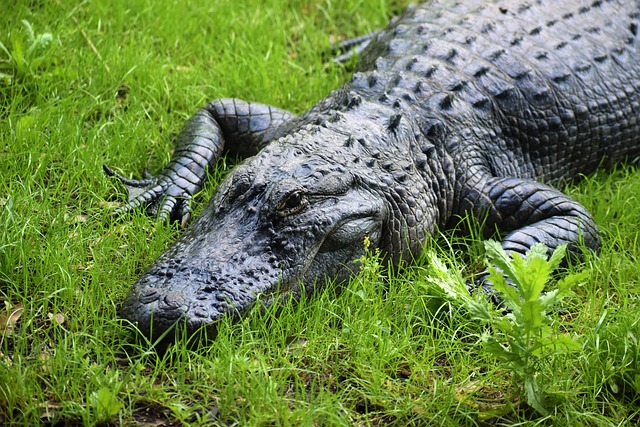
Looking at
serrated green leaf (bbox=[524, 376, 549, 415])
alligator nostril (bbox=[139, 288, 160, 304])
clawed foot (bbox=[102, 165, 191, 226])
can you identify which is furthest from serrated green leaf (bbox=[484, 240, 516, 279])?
clawed foot (bbox=[102, 165, 191, 226])

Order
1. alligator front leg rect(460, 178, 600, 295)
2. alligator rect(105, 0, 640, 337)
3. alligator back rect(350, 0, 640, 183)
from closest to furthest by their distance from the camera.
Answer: alligator rect(105, 0, 640, 337) < alligator front leg rect(460, 178, 600, 295) < alligator back rect(350, 0, 640, 183)

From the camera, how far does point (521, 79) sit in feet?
17.3

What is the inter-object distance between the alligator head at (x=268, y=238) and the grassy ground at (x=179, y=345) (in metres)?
0.14

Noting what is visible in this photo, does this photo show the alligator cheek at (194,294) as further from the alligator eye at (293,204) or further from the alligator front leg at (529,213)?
the alligator front leg at (529,213)

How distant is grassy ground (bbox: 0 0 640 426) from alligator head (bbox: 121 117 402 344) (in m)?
0.14

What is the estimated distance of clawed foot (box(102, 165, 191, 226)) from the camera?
4.77 metres

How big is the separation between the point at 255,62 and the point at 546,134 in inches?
89.3

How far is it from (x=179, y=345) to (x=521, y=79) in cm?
295

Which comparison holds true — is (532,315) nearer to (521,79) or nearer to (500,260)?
(500,260)

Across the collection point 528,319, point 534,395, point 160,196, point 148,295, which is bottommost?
point 534,395

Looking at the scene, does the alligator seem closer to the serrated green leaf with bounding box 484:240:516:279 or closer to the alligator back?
the alligator back

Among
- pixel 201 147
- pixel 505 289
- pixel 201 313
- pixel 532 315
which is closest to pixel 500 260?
pixel 505 289

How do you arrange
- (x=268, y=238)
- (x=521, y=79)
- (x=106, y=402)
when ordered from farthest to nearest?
(x=521, y=79) < (x=268, y=238) < (x=106, y=402)

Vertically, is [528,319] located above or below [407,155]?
below
